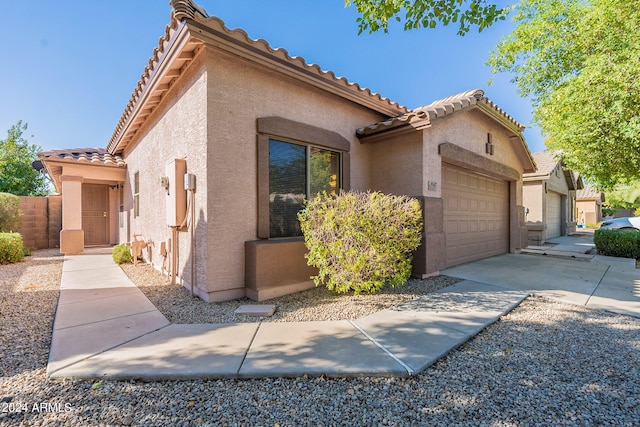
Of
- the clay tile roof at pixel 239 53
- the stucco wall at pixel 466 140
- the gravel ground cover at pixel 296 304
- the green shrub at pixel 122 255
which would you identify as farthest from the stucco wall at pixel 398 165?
the green shrub at pixel 122 255

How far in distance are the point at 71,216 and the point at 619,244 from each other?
18.2 metres

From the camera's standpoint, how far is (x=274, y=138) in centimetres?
545

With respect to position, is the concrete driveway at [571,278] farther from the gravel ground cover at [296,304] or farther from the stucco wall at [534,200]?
the stucco wall at [534,200]

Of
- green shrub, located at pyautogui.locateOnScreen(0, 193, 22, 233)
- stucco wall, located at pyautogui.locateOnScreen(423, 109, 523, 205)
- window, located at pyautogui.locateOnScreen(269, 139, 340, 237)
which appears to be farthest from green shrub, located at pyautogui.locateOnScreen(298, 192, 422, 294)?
green shrub, located at pyautogui.locateOnScreen(0, 193, 22, 233)

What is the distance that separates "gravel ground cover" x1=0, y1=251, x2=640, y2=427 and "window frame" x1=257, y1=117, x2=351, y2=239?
3.00 m

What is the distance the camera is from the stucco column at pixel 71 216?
918cm

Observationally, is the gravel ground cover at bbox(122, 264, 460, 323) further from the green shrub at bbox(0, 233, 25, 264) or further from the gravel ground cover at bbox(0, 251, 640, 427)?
the green shrub at bbox(0, 233, 25, 264)

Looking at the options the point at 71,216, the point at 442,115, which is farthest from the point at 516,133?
the point at 71,216

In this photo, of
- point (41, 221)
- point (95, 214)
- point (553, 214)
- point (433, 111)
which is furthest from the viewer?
point (553, 214)

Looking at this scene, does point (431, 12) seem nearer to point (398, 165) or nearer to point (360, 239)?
point (398, 165)

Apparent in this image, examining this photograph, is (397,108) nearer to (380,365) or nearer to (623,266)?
(380,365)

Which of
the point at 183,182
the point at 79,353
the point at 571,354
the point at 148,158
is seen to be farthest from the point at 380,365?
the point at 148,158

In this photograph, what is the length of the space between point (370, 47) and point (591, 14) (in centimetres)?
654

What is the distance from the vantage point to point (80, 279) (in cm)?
619
